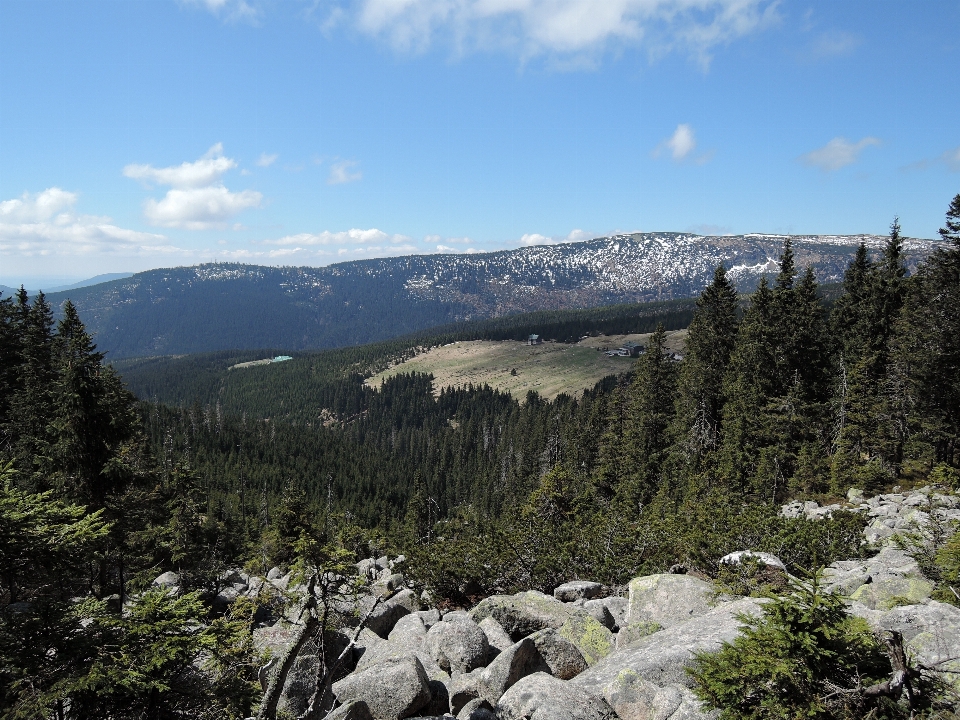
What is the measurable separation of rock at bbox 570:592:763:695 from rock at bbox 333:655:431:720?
3321 mm

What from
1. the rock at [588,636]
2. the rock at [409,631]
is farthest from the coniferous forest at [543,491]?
the rock at [588,636]

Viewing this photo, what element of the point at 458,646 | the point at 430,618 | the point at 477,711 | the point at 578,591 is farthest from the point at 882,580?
the point at 430,618

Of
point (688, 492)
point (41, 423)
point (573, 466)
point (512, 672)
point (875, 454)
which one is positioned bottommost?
point (573, 466)

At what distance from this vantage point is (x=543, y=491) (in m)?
39.4

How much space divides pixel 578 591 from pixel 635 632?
632 centimetres

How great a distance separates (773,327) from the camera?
34.9 metres

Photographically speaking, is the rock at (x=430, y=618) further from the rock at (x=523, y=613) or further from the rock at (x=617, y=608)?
the rock at (x=617, y=608)

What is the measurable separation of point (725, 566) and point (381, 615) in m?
11.5

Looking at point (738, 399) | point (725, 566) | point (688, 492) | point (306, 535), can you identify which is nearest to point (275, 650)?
point (306, 535)

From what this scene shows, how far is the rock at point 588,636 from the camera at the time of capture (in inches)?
497

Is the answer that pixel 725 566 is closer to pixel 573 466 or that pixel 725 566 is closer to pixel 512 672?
pixel 512 672

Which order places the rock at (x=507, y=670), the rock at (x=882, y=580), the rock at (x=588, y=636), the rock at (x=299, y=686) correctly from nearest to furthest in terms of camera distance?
the rock at (x=507, y=670) → the rock at (x=882, y=580) → the rock at (x=299, y=686) → the rock at (x=588, y=636)

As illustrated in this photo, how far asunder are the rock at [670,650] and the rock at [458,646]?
296 cm

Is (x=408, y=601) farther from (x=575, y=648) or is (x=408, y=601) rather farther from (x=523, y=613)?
(x=575, y=648)
